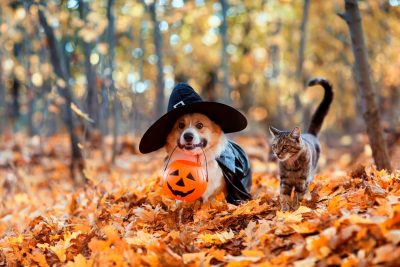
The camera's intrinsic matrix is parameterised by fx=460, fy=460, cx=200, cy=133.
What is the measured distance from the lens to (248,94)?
893 inches

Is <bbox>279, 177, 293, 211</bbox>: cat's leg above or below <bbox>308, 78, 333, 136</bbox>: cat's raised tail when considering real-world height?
below

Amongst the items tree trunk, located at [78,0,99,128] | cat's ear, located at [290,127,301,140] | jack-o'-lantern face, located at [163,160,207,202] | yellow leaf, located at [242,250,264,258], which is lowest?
yellow leaf, located at [242,250,264,258]

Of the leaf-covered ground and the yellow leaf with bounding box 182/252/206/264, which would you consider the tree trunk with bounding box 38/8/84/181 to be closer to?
the leaf-covered ground

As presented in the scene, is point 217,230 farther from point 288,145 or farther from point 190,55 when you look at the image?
point 190,55

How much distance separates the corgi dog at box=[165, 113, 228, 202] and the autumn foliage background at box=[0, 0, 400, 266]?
0.24 meters

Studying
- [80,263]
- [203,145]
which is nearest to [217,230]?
[203,145]

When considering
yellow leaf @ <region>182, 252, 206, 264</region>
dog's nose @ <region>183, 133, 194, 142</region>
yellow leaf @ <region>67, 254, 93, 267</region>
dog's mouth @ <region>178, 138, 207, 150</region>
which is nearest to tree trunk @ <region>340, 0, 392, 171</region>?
dog's mouth @ <region>178, 138, 207, 150</region>

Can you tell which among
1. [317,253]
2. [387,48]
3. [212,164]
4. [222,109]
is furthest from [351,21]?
[387,48]

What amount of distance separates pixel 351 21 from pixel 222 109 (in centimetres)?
212

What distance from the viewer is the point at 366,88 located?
17.6 feet

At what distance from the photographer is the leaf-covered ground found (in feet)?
8.11

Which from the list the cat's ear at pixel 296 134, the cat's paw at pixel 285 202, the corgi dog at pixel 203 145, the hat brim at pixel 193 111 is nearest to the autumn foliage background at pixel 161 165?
the cat's paw at pixel 285 202

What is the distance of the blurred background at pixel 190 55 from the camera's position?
10.8 meters

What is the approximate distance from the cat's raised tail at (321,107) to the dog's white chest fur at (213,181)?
1.51 m
